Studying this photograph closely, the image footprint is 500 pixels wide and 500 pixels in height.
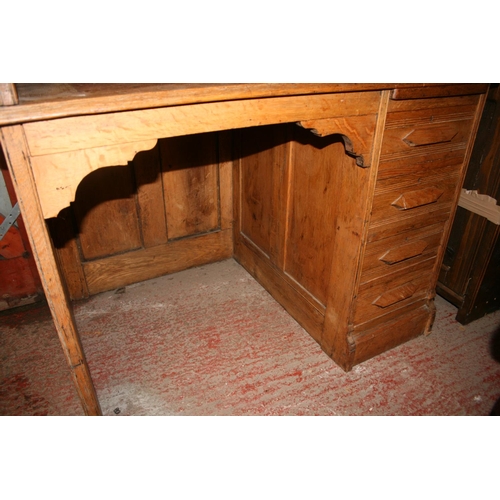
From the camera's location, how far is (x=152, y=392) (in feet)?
6.46

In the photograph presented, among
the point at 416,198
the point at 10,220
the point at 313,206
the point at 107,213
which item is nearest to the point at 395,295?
the point at 416,198

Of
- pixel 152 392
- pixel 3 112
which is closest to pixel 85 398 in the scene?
pixel 152 392

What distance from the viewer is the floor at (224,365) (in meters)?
1.91

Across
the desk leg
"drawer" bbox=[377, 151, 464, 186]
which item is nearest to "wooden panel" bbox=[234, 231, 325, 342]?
"drawer" bbox=[377, 151, 464, 186]

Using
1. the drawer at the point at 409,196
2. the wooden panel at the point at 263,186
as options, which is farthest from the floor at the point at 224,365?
the drawer at the point at 409,196

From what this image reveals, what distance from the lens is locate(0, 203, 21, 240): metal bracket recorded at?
7.41 feet

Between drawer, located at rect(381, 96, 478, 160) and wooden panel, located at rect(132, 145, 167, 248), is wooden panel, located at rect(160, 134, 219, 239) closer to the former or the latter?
wooden panel, located at rect(132, 145, 167, 248)

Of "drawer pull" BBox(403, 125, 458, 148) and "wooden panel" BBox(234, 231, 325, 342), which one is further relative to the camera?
"wooden panel" BBox(234, 231, 325, 342)

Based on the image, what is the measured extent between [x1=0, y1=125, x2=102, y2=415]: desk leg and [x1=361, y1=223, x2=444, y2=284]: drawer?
1288 mm

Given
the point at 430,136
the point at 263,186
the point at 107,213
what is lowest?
the point at 107,213

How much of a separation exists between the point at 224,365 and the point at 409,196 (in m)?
1.26

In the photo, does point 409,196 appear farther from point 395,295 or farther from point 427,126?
point 395,295

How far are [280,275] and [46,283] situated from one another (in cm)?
147

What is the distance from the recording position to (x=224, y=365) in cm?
212
